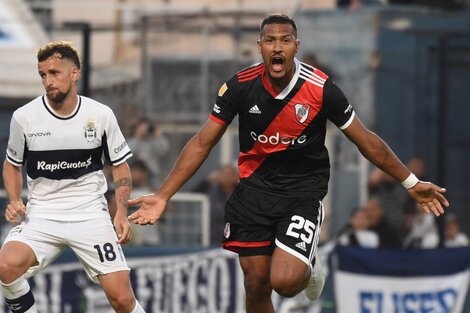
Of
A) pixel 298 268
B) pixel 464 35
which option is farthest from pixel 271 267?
pixel 464 35

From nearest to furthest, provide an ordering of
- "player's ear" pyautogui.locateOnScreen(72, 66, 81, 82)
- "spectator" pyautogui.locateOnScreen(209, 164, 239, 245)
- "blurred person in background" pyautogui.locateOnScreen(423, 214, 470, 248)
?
"player's ear" pyautogui.locateOnScreen(72, 66, 81, 82) → "spectator" pyautogui.locateOnScreen(209, 164, 239, 245) → "blurred person in background" pyautogui.locateOnScreen(423, 214, 470, 248)

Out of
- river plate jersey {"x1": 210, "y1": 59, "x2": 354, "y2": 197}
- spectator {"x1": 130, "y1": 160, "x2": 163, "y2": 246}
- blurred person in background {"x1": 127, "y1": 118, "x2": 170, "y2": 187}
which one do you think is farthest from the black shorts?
blurred person in background {"x1": 127, "y1": 118, "x2": 170, "y2": 187}

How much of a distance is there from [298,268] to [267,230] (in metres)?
0.43

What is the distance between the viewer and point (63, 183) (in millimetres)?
10055

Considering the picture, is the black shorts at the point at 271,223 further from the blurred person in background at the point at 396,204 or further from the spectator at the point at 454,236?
the spectator at the point at 454,236

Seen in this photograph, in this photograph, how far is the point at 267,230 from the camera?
10.0 m

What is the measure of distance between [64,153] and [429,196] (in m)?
2.68

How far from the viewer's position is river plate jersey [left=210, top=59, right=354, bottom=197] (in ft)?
31.6

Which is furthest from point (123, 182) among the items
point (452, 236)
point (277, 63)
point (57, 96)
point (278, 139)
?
point (452, 236)

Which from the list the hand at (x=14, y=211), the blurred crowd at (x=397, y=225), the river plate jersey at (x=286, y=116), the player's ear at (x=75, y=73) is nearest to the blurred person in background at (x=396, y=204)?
the blurred crowd at (x=397, y=225)

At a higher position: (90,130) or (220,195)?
(90,130)

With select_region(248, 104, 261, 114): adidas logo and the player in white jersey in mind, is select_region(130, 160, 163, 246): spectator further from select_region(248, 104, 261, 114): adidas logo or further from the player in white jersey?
select_region(248, 104, 261, 114): adidas logo

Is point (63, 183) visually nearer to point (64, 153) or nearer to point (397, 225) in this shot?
point (64, 153)

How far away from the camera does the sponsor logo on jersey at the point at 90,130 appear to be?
32.8ft
